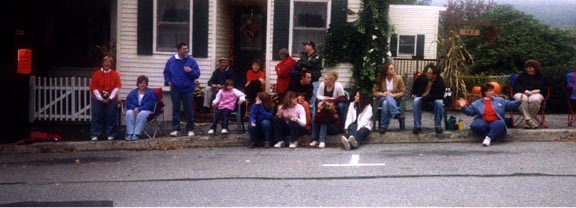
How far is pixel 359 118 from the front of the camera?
41.5 ft

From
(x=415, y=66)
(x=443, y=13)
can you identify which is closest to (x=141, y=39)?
(x=415, y=66)

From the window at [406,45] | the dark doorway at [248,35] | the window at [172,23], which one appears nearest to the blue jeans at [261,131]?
the window at [172,23]

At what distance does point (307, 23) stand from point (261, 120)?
443 cm

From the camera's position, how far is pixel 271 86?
16.4 m

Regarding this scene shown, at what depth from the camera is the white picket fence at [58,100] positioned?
15.9 metres

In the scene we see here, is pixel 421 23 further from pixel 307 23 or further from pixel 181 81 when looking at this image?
pixel 181 81

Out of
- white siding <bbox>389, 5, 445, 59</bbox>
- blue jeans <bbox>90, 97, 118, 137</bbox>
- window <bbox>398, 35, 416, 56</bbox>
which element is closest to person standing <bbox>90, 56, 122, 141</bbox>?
blue jeans <bbox>90, 97, 118, 137</bbox>

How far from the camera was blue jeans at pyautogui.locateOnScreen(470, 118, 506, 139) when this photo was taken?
12.3 m

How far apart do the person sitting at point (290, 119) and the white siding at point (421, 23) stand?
14843mm

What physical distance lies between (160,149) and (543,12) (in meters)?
25.6

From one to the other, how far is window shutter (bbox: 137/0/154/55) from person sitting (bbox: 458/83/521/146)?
7.40 meters

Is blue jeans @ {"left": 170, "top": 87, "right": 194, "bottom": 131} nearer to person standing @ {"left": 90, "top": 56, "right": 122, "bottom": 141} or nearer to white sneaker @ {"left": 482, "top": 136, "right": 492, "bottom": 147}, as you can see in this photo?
person standing @ {"left": 90, "top": 56, "right": 122, "bottom": 141}

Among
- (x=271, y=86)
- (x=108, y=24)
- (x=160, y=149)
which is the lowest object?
(x=160, y=149)

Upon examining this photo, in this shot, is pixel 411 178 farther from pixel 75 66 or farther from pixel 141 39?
pixel 75 66
